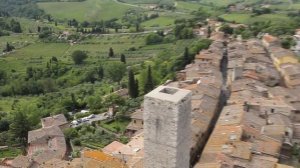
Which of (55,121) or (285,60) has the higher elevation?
(285,60)

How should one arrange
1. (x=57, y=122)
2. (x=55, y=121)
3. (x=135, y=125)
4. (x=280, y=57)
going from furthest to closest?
(x=280, y=57)
(x=55, y=121)
(x=57, y=122)
(x=135, y=125)

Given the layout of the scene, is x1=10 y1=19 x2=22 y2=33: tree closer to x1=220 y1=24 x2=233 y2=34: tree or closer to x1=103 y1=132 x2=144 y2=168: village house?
x1=220 y1=24 x2=233 y2=34: tree

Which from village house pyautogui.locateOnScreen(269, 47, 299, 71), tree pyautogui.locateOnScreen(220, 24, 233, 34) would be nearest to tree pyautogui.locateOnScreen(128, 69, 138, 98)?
village house pyautogui.locateOnScreen(269, 47, 299, 71)

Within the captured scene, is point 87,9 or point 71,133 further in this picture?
point 87,9

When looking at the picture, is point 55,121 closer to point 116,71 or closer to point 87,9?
point 116,71

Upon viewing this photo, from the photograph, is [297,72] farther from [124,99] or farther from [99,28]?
[99,28]

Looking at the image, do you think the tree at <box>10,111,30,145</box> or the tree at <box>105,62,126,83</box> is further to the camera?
the tree at <box>105,62,126,83</box>

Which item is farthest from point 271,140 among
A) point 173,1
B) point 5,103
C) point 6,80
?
point 173,1

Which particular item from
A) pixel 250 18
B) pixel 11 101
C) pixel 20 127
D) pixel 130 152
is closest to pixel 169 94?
pixel 130 152
